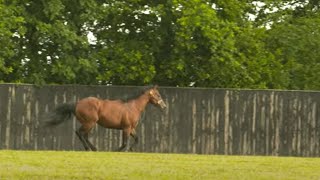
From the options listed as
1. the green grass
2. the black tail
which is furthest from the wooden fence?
the green grass

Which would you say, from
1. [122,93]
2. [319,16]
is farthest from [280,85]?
[122,93]

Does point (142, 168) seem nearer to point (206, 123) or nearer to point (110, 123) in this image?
point (110, 123)

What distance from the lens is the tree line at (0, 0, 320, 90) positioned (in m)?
22.9

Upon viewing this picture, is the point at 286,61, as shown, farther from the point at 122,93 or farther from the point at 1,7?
the point at 1,7

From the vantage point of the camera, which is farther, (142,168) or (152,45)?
(152,45)

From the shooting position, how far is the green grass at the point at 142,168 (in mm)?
11672

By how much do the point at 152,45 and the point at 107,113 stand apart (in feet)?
12.7

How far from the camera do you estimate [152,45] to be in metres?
23.7

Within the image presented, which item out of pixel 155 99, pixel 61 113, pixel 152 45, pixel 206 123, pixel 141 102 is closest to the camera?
pixel 61 113

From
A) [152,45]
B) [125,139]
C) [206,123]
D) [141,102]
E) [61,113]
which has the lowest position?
[125,139]

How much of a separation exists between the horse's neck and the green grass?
206 inches

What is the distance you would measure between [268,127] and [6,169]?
11.9 m

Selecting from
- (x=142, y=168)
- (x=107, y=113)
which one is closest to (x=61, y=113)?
(x=107, y=113)

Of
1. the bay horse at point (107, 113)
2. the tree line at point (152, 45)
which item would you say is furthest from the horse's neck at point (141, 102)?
the tree line at point (152, 45)
